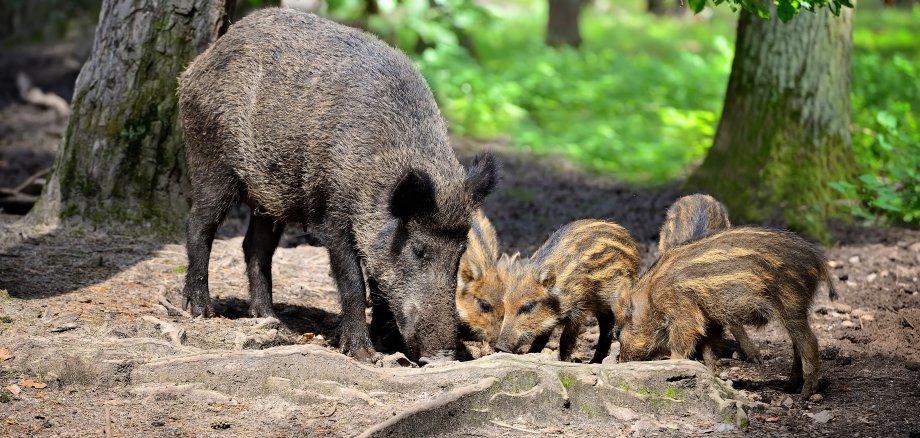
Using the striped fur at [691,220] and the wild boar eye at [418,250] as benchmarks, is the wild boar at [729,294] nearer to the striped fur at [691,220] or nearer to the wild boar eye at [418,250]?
the striped fur at [691,220]

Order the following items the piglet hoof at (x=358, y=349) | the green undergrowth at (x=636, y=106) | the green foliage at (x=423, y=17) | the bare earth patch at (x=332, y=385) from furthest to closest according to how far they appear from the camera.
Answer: the green foliage at (x=423, y=17)
the green undergrowth at (x=636, y=106)
the piglet hoof at (x=358, y=349)
the bare earth patch at (x=332, y=385)

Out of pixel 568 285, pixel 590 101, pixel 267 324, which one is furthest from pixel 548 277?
pixel 590 101

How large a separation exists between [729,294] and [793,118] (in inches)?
146

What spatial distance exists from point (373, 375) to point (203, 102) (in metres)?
2.12

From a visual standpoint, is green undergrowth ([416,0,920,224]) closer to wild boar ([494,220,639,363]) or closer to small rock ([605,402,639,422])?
wild boar ([494,220,639,363])

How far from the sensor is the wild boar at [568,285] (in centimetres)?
582

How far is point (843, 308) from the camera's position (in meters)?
6.52

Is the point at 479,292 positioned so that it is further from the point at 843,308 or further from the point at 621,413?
the point at 843,308

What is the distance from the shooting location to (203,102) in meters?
5.85

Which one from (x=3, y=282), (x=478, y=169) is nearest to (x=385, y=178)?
(x=478, y=169)

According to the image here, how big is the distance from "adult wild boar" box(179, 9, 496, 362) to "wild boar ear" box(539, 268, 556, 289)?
72 cm

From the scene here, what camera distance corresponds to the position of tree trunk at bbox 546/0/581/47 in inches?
796

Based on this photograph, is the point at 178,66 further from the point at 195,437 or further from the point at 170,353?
the point at 195,437

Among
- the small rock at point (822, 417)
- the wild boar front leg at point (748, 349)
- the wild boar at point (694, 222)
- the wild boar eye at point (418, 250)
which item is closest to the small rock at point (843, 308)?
the wild boar at point (694, 222)
